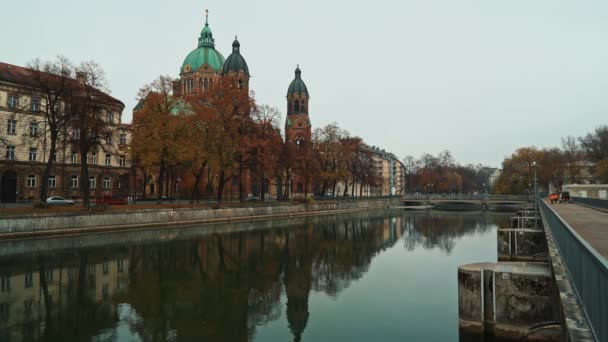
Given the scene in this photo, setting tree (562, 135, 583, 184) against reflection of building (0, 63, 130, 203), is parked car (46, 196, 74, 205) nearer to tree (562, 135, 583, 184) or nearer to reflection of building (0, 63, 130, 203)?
reflection of building (0, 63, 130, 203)

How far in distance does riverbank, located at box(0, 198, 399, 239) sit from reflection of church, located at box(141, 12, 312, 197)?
18408 mm

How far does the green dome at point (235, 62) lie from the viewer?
81250mm

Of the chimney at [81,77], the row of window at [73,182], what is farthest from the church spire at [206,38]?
the chimney at [81,77]

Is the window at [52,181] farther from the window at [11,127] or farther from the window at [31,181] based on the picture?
the window at [11,127]

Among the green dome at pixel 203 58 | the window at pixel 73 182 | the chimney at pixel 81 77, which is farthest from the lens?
the green dome at pixel 203 58

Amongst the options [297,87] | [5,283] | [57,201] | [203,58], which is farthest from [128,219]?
[297,87]

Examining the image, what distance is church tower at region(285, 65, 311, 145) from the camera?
9081 centimetres

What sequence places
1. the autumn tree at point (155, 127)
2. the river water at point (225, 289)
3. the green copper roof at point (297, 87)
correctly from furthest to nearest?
the green copper roof at point (297, 87)
the autumn tree at point (155, 127)
the river water at point (225, 289)

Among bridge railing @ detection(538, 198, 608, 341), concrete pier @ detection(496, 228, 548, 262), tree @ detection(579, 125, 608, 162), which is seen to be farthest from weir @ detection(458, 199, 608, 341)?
tree @ detection(579, 125, 608, 162)

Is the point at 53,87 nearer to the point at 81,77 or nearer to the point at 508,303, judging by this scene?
the point at 81,77

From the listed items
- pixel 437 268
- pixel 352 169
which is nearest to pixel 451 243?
pixel 437 268

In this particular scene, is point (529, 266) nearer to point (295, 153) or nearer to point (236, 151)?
point (236, 151)

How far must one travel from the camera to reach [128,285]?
18.9 metres

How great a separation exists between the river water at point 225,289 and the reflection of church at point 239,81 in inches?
1715
